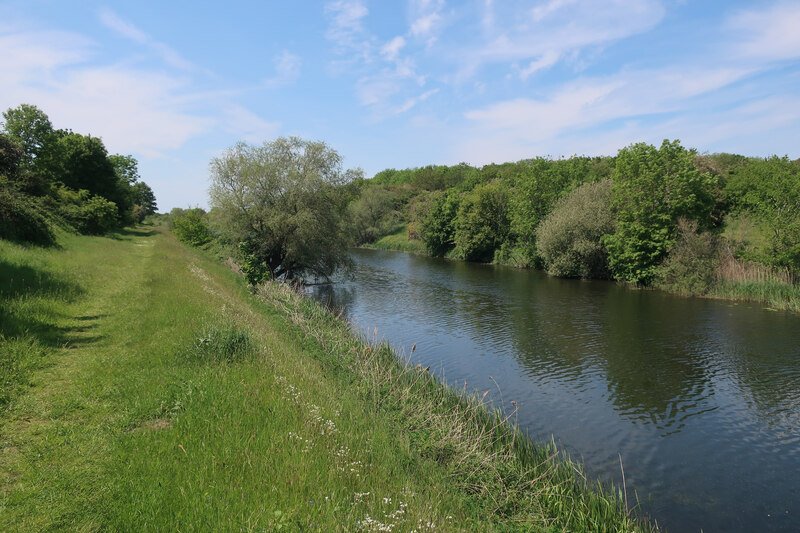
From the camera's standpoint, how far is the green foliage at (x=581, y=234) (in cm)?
3938

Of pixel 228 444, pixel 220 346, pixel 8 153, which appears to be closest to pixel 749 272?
pixel 220 346

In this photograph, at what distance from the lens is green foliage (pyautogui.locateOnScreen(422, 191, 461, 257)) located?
67.7m

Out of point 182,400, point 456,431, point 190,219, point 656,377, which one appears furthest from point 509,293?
point 190,219

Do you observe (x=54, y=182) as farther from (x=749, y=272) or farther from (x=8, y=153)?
(x=749, y=272)

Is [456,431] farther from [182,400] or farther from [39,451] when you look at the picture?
Result: [39,451]

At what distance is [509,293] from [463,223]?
2965 cm

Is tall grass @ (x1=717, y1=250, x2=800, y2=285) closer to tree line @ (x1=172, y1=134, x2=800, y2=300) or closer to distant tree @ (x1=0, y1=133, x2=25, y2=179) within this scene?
tree line @ (x1=172, y1=134, x2=800, y2=300)

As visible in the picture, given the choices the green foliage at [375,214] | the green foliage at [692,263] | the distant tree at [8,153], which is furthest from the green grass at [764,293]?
the green foliage at [375,214]

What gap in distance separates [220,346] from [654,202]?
35045 mm

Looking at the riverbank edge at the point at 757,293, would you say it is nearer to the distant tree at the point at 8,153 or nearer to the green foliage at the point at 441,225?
the green foliage at the point at 441,225

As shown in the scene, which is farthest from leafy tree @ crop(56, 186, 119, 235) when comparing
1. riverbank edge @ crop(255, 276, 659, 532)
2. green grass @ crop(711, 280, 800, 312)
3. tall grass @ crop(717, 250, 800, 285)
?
tall grass @ crop(717, 250, 800, 285)

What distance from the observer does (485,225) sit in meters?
58.7

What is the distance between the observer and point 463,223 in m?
61.1

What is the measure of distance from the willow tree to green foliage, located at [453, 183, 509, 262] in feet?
97.2
